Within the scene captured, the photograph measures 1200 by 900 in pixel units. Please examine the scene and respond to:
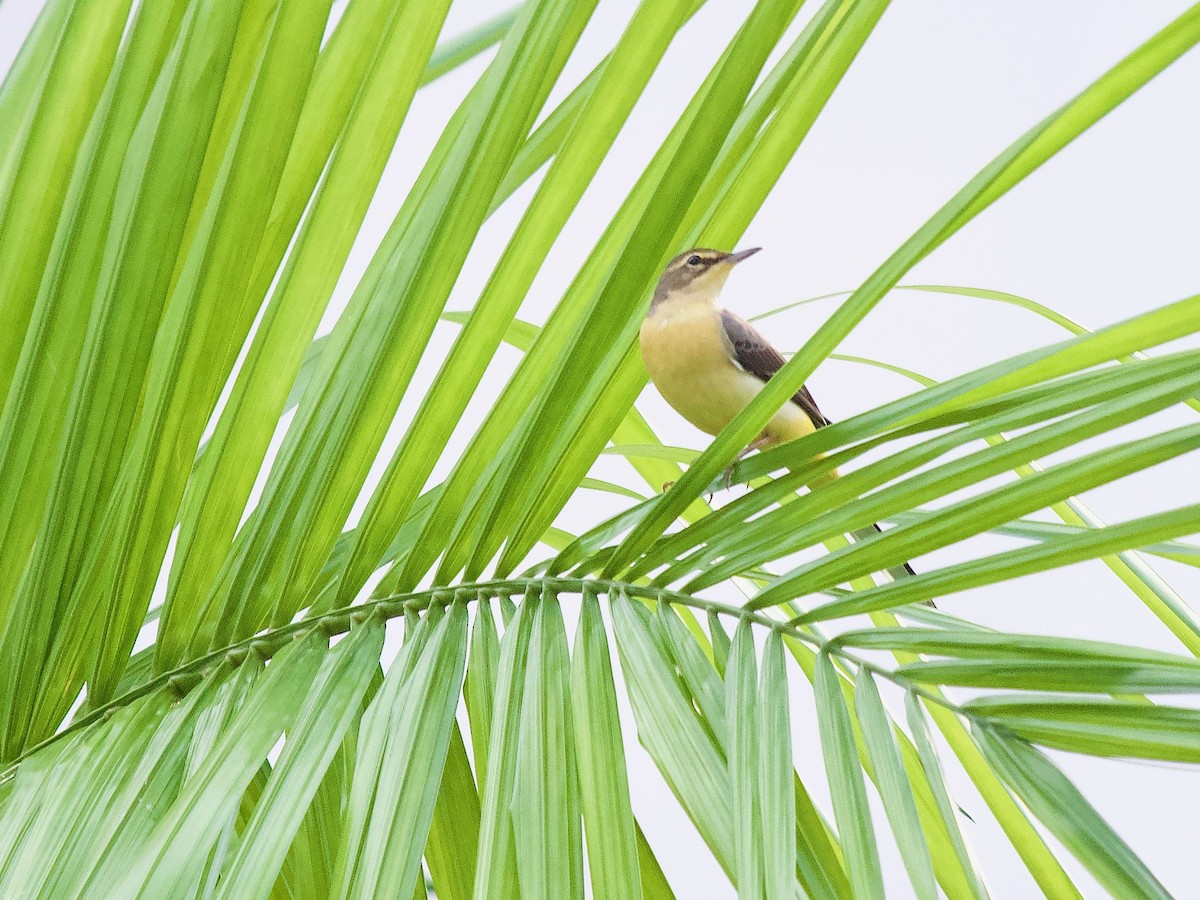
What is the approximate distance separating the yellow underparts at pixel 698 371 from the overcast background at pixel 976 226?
6.70 ft

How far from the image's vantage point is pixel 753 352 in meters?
1.47

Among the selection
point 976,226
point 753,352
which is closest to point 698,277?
point 753,352

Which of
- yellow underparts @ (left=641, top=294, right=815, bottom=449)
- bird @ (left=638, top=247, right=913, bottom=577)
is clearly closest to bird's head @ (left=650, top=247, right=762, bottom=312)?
bird @ (left=638, top=247, right=913, bottom=577)

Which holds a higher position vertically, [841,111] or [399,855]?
[841,111]

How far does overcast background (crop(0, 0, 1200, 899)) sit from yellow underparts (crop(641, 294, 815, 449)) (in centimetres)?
204

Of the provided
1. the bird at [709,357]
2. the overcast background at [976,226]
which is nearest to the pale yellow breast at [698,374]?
the bird at [709,357]

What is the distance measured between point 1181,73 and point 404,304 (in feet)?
12.3

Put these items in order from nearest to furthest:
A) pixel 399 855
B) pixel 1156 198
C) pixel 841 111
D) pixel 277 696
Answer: pixel 399 855 → pixel 277 696 → pixel 1156 198 → pixel 841 111

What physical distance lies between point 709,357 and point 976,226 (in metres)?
2.64

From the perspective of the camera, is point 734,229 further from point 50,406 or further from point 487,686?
point 50,406

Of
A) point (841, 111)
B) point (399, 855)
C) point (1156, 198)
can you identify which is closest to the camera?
point (399, 855)

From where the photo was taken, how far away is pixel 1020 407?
52 cm

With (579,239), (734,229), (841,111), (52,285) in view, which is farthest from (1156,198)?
(52,285)

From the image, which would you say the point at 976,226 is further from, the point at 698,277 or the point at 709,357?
the point at 709,357
